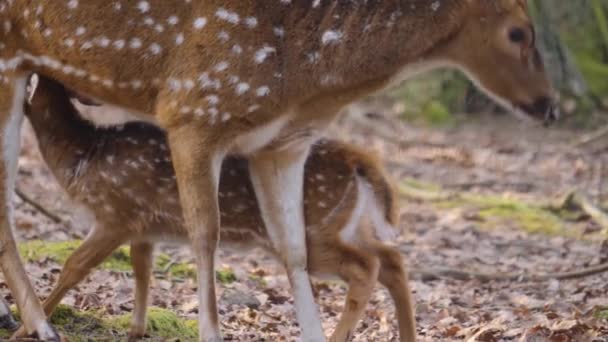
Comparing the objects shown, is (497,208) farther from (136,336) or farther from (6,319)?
(6,319)

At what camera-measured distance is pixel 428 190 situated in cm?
1138

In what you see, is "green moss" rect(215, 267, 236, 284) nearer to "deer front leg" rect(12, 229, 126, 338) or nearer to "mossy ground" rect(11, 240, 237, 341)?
"mossy ground" rect(11, 240, 237, 341)

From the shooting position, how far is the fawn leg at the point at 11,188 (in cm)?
525

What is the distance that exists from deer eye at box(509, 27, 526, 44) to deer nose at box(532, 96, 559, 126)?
32 centimetres

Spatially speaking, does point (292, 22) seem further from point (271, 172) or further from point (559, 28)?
point (559, 28)

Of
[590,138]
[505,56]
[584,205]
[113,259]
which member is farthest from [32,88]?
[590,138]

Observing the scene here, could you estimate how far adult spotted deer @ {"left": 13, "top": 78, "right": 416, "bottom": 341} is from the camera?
6.07 m

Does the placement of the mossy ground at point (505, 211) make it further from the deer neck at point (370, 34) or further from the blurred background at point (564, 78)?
the deer neck at point (370, 34)

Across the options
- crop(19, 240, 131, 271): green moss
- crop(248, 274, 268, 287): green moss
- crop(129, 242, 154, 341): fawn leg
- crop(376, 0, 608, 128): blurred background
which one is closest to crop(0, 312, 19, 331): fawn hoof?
crop(129, 242, 154, 341): fawn leg

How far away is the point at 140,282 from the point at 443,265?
321 centimetres

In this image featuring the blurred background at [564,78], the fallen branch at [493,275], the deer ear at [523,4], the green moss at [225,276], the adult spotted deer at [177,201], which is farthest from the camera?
the blurred background at [564,78]

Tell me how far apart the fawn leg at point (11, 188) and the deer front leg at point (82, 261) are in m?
Answer: 0.49

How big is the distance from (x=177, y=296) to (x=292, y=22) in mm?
2496

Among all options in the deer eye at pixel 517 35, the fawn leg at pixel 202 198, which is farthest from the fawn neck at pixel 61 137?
the deer eye at pixel 517 35
